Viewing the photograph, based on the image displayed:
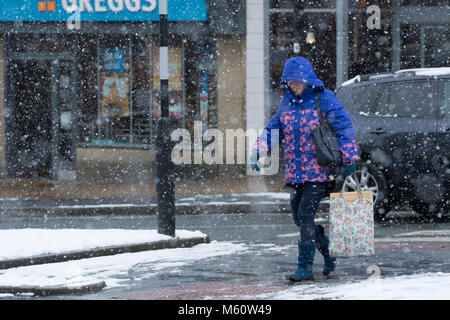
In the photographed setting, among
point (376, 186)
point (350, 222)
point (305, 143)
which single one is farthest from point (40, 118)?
point (350, 222)

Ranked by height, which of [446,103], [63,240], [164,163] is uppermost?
[446,103]

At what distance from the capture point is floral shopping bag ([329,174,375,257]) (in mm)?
7988

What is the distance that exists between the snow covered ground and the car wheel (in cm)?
276

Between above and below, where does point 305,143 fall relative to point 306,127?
below

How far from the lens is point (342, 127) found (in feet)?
26.0

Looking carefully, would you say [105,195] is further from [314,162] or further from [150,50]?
[314,162]

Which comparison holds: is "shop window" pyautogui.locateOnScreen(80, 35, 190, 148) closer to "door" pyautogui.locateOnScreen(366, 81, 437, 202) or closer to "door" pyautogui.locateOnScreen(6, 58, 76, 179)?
"door" pyautogui.locateOnScreen(6, 58, 76, 179)

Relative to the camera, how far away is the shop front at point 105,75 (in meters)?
20.9

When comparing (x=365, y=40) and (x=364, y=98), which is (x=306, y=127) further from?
(x=365, y=40)

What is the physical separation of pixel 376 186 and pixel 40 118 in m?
10.6

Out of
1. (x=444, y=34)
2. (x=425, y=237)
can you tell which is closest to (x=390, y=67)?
(x=444, y=34)

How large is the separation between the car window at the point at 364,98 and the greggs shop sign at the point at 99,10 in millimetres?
7929

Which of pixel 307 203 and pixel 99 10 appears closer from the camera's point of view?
pixel 307 203

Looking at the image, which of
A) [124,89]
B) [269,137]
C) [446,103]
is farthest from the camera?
[124,89]
